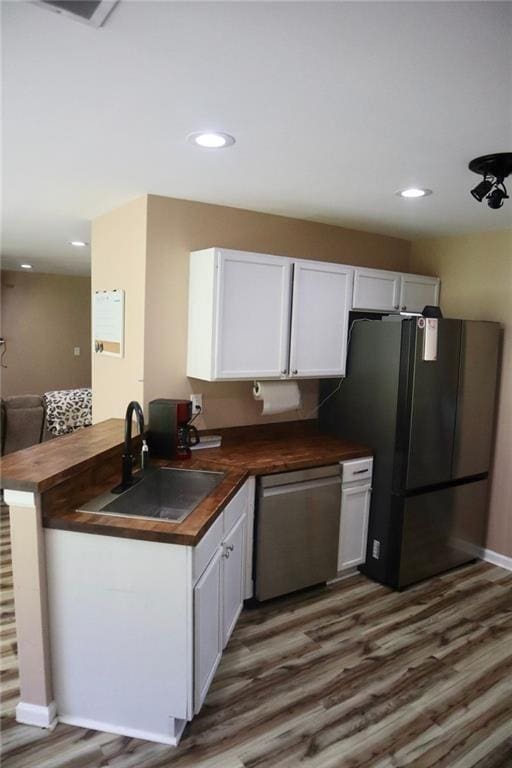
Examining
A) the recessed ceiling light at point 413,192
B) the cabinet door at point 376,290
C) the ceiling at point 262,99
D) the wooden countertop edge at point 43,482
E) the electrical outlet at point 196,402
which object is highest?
the recessed ceiling light at point 413,192

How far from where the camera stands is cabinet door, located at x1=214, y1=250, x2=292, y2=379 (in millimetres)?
2590

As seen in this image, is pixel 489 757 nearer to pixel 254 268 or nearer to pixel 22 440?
pixel 254 268

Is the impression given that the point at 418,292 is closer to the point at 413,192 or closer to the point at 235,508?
the point at 413,192

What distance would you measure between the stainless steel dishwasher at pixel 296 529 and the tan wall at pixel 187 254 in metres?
0.66

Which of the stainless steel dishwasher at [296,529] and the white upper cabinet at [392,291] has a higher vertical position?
the white upper cabinet at [392,291]

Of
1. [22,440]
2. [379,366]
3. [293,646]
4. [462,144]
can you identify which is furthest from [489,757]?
[22,440]

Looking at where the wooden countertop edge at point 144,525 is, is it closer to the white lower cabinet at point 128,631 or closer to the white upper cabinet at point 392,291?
the white lower cabinet at point 128,631

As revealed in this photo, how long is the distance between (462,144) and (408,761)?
2.37m

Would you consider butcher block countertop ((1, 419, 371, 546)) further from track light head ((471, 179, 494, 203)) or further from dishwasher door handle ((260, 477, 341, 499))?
track light head ((471, 179, 494, 203))

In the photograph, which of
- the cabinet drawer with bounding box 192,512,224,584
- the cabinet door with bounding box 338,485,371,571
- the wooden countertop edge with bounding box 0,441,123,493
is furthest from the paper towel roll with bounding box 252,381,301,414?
the wooden countertop edge with bounding box 0,441,123,493

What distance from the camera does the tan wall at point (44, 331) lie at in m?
6.98

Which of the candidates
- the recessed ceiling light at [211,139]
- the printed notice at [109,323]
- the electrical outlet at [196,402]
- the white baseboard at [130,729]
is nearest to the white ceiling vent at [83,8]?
the recessed ceiling light at [211,139]

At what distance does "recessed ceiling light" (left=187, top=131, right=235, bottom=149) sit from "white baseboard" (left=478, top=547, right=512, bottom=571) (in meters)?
3.15

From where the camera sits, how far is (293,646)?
2.36 metres
